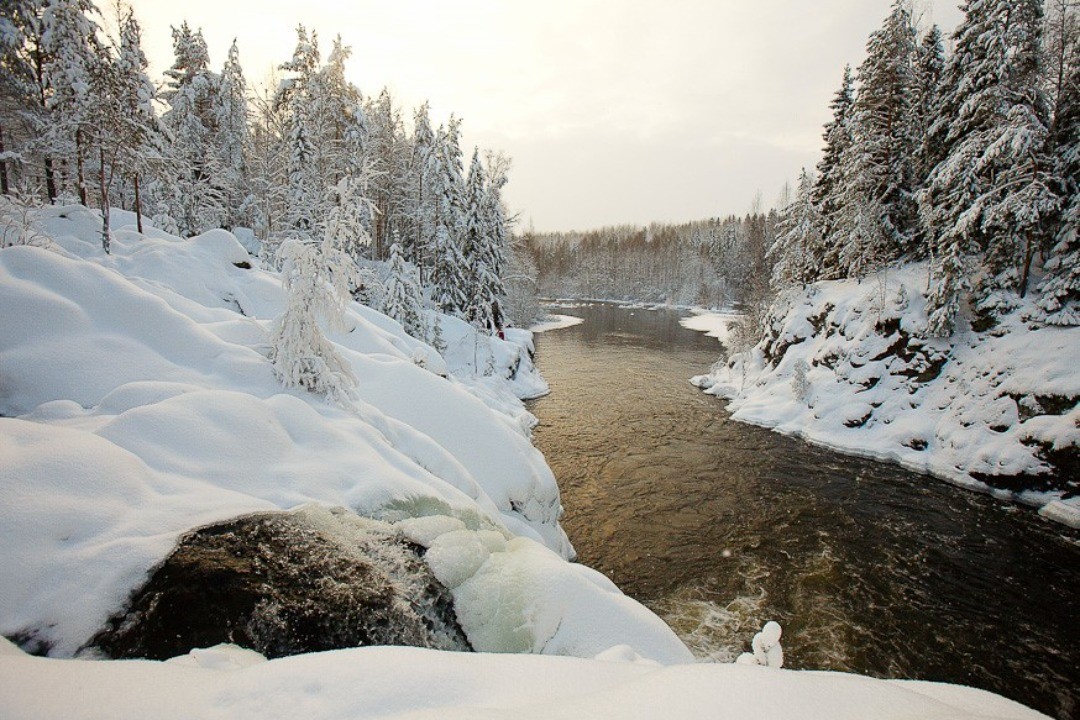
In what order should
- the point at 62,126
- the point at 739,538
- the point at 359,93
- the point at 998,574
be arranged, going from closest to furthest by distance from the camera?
the point at 998,574, the point at 739,538, the point at 62,126, the point at 359,93

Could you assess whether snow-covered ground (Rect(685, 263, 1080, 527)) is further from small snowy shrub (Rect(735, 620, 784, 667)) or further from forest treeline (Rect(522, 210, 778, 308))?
forest treeline (Rect(522, 210, 778, 308))

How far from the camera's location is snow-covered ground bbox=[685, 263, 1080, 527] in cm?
1392

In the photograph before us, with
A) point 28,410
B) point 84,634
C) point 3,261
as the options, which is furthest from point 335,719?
point 3,261

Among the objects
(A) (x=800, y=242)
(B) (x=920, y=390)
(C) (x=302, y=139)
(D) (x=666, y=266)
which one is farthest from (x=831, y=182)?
(D) (x=666, y=266)

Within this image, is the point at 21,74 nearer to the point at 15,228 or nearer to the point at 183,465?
the point at 15,228

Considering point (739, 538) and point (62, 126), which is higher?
point (62, 126)

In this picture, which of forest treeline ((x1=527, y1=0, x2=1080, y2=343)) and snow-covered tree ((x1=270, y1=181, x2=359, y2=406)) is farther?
forest treeline ((x1=527, y1=0, x2=1080, y2=343))

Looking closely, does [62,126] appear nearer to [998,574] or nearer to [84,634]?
[84,634]

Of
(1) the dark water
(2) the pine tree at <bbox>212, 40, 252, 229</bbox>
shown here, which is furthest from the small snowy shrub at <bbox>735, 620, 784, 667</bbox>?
(2) the pine tree at <bbox>212, 40, 252, 229</bbox>

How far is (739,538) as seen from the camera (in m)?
11.8

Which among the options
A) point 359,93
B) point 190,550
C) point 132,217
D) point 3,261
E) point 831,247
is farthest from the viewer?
point 359,93

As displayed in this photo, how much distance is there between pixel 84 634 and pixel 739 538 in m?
12.5

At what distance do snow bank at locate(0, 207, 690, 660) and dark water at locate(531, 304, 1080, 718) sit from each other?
380 cm

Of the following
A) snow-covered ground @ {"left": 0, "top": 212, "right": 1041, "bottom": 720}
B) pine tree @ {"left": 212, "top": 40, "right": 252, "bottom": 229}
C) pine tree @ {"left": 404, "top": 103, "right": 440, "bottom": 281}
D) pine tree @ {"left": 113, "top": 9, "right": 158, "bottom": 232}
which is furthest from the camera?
pine tree @ {"left": 212, "top": 40, "right": 252, "bottom": 229}
